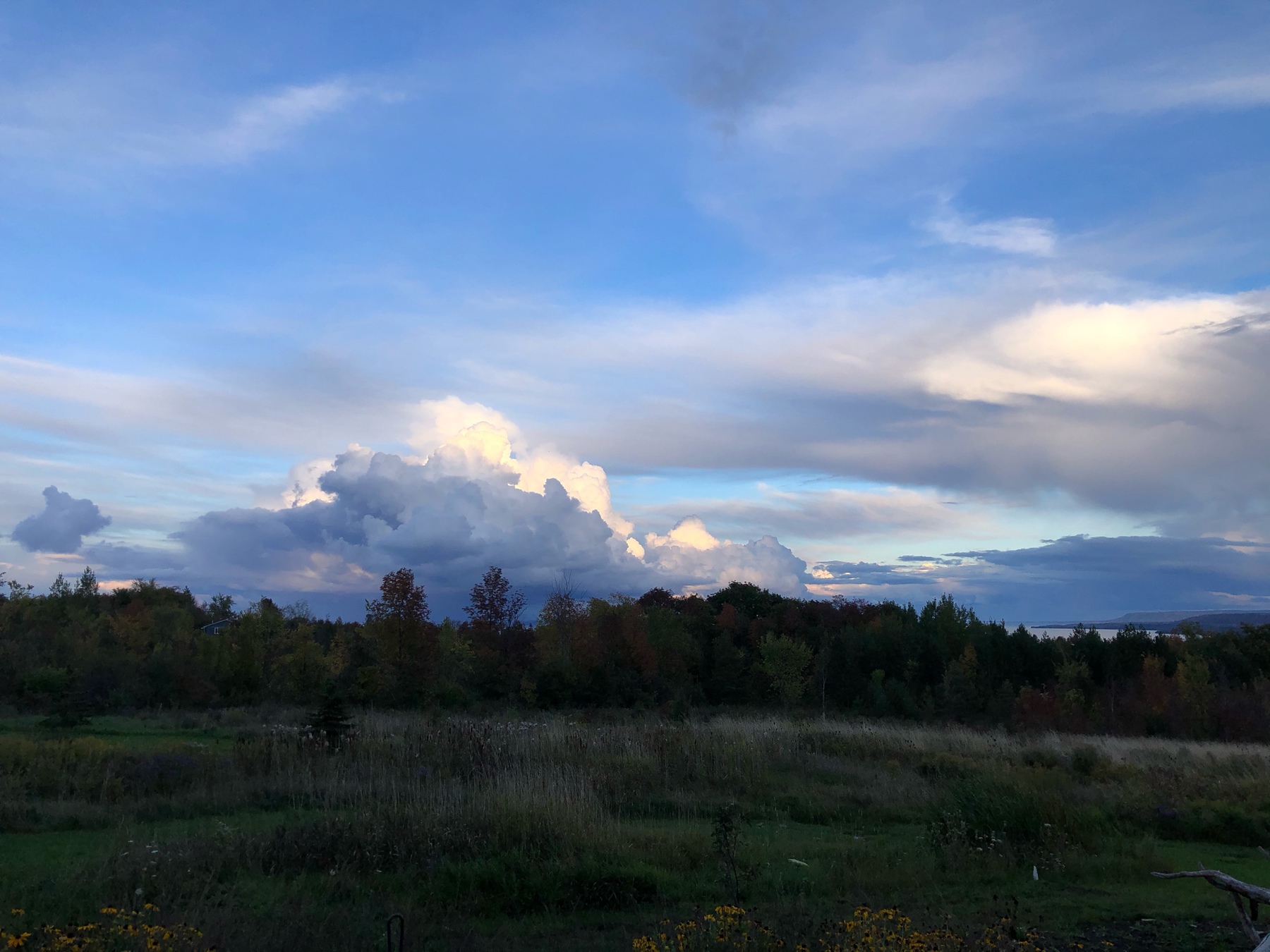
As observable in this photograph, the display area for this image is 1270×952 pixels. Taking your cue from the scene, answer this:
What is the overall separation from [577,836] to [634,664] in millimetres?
34826

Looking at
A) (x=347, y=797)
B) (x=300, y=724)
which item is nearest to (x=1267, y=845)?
(x=347, y=797)

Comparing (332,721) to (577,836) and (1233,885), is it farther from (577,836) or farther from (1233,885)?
(1233,885)

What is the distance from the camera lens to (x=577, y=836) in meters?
10.6

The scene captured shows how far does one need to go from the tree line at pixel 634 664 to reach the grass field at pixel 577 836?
1068 centimetres

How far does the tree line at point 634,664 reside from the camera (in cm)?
3316

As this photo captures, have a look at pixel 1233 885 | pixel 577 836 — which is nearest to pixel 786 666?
pixel 577 836

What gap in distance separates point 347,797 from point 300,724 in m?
4.85

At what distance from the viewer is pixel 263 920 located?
695 cm

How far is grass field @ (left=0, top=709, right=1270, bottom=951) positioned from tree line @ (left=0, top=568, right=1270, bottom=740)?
1068 centimetres

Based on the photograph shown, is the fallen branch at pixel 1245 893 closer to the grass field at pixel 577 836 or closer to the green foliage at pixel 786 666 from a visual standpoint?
the grass field at pixel 577 836

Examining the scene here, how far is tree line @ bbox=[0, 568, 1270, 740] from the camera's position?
33.2 meters

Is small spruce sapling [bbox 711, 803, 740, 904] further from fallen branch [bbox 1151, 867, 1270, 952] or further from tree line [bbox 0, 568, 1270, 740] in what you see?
tree line [bbox 0, 568, 1270, 740]

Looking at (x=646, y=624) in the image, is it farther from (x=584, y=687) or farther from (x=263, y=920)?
(x=263, y=920)

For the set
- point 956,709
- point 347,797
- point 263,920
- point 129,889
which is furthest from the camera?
point 956,709
